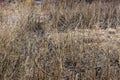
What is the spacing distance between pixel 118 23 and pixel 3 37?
2.48m

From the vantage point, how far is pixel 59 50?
3.26m

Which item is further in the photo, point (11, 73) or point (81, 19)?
point (81, 19)

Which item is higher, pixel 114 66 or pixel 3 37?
pixel 3 37

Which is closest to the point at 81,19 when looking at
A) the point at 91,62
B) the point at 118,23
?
the point at 118,23

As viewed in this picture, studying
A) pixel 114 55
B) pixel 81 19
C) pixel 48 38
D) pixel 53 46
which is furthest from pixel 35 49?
pixel 81 19

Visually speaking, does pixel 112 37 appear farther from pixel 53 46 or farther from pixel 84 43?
pixel 53 46

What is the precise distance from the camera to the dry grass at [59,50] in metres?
2.79

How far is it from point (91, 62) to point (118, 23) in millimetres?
2111

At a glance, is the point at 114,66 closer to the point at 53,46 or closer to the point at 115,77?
the point at 115,77

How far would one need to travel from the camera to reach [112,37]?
442 centimetres

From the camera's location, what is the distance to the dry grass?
2.79 metres

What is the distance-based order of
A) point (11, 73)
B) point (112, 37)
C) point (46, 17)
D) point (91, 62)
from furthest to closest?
point (46, 17) < point (112, 37) < point (91, 62) < point (11, 73)

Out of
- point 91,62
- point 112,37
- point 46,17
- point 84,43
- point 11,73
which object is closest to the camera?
point 11,73

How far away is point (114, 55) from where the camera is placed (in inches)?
140
